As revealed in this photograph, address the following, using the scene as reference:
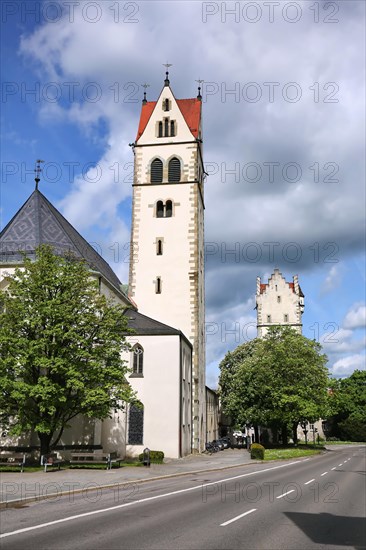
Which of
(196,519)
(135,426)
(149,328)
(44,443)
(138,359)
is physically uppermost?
(149,328)

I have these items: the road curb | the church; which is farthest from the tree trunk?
the road curb

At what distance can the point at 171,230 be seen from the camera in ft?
143

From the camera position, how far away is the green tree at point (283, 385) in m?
48.0

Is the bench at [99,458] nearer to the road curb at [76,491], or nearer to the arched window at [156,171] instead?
the road curb at [76,491]

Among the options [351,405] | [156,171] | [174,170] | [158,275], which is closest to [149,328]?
[158,275]

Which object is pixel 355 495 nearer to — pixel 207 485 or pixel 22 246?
pixel 207 485

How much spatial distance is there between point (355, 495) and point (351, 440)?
74901 mm

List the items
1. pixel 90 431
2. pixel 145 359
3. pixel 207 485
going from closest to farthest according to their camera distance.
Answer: pixel 207 485 → pixel 90 431 → pixel 145 359

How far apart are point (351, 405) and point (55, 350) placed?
68.5 m

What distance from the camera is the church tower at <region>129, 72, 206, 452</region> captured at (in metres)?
41.7

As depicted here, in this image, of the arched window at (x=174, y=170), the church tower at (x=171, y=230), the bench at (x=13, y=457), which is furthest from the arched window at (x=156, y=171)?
the bench at (x=13, y=457)

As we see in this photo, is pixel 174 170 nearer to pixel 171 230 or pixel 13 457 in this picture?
pixel 171 230

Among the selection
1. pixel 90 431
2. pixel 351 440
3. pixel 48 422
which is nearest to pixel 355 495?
pixel 48 422

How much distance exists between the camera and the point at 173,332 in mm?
35719
